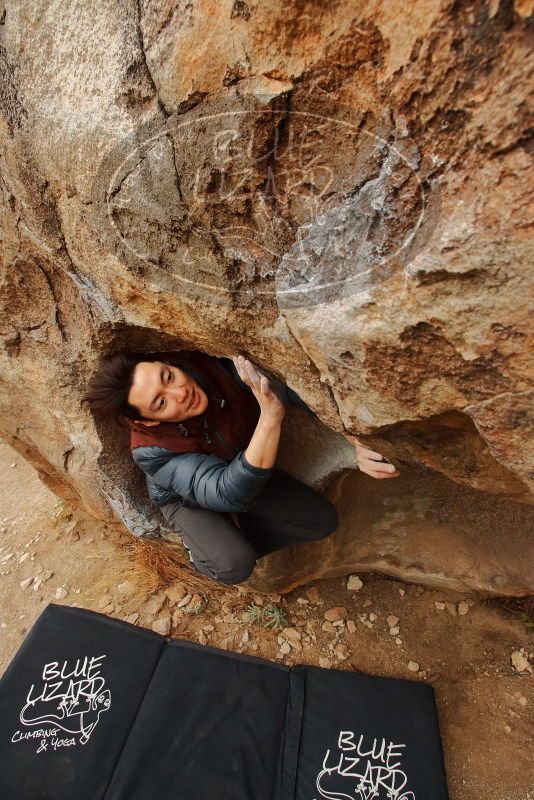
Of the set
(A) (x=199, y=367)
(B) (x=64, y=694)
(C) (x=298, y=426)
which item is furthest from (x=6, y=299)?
(B) (x=64, y=694)

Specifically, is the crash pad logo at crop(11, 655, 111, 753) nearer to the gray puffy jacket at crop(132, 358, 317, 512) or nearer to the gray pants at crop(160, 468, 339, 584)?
the gray pants at crop(160, 468, 339, 584)

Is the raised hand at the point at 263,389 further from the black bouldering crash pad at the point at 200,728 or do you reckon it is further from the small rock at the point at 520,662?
the small rock at the point at 520,662

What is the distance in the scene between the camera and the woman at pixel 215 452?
155 cm

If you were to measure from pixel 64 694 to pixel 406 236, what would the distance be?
7.51 ft

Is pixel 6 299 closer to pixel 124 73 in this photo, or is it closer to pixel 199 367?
pixel 199 367

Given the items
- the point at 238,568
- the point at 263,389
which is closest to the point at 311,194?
the point at 263,389

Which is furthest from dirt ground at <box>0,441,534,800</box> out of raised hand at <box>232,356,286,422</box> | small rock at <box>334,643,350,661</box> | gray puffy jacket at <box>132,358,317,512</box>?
raised hand at <box>232,356,286,422</box>

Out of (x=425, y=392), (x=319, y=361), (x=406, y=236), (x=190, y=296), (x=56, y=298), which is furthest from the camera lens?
(x=56, y=298)

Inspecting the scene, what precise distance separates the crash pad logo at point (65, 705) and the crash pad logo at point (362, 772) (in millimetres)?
947

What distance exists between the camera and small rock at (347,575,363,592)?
2.47m

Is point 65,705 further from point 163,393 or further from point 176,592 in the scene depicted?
point 163,393

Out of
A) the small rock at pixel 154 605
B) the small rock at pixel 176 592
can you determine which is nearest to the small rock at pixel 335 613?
the small rock at pixel 176 592

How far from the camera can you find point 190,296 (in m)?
1.33

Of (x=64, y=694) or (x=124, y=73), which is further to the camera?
(x=64, y=694)
